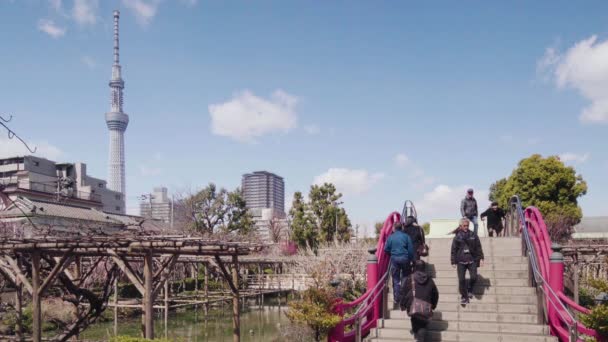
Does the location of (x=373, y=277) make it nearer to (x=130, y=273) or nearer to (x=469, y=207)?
(x=469, y=207)

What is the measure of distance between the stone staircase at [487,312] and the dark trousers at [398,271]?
0.39 m

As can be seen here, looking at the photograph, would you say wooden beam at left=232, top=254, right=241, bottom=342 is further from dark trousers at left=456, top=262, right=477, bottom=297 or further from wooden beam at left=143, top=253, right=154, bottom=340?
dark trousers at left=456, top=262, right=477, bottom=297

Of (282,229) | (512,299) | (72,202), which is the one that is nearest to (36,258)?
(512,299)

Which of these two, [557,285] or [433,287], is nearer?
[433,287]

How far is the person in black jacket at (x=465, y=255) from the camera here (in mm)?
9938

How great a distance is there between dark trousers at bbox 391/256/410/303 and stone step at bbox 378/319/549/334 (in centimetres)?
66

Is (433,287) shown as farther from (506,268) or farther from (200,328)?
(200,328)

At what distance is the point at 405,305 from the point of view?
351 inches

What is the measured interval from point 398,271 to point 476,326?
170 centimetres

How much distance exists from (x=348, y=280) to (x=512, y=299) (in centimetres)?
1699

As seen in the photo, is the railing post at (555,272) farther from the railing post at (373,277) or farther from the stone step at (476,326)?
the railing post at (373,277)

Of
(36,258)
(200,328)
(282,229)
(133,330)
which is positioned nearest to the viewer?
(36,258)

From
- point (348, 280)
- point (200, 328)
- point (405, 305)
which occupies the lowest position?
point (200, 328)

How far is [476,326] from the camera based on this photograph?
945 cm
